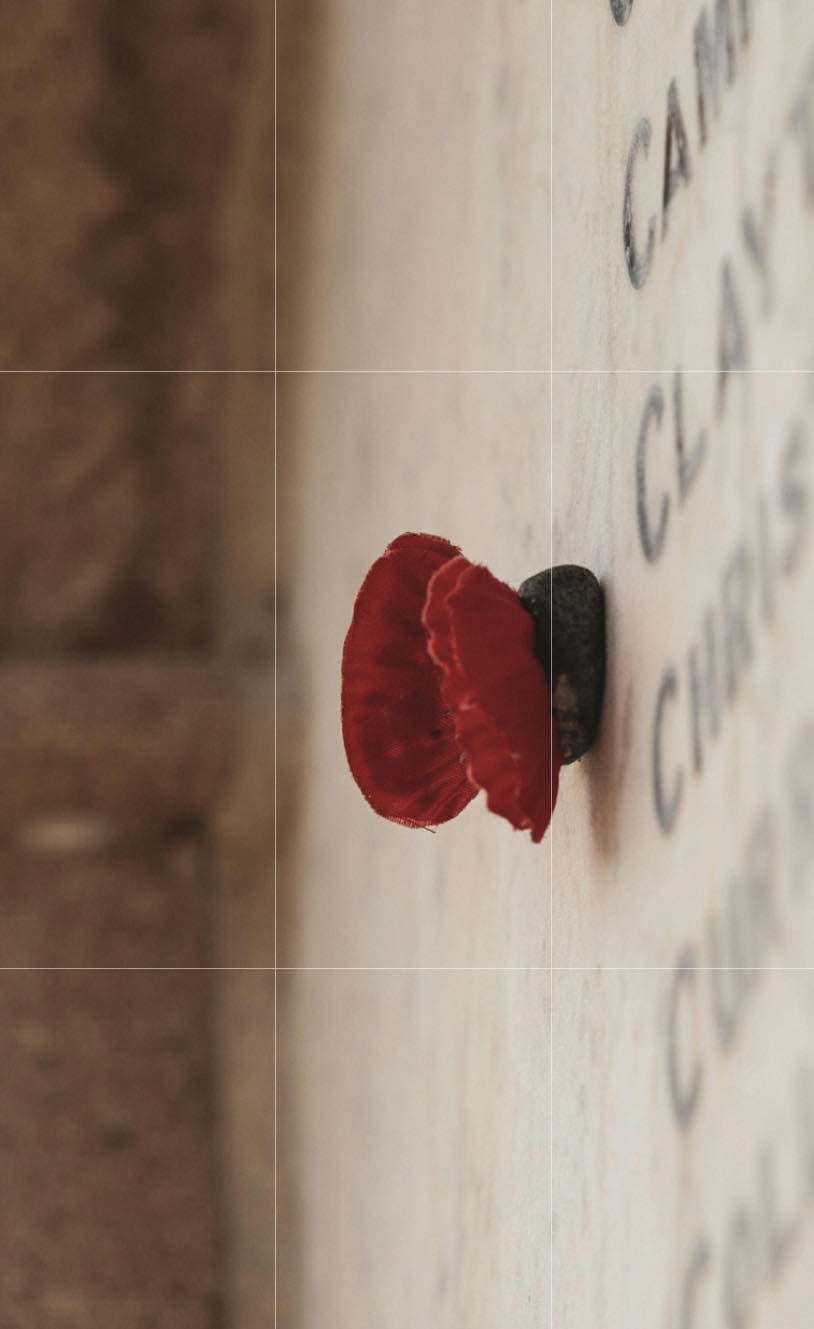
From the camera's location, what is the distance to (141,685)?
14.3 inches

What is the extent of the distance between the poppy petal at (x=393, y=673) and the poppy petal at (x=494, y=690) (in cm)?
2

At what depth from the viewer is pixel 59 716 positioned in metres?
0.35

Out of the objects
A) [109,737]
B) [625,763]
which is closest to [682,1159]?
[625,763]

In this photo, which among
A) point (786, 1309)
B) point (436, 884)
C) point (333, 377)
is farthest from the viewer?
point (333, 377)

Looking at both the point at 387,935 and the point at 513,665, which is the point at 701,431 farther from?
the point at 387,935

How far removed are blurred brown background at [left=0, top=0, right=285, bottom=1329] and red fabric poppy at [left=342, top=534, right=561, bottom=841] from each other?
0.23 meters

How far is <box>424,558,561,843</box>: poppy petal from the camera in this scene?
4.1 inches

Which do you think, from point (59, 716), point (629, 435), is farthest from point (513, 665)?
point (59, 716)

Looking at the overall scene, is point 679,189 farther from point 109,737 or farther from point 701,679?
point 109,737

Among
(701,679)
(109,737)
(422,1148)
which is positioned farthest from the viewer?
(109,737)

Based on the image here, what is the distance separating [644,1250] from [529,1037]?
1.9 inches

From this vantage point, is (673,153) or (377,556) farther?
(377,556)

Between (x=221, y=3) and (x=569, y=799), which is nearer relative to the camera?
(x=569, y=799)

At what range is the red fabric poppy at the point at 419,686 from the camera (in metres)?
0.11
